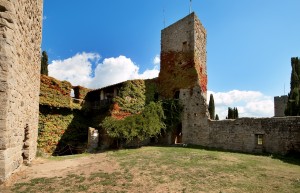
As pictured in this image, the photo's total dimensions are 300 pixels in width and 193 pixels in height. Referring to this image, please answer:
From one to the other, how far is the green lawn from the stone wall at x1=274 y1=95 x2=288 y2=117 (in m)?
34.8

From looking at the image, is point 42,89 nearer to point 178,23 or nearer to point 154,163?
point 154,163

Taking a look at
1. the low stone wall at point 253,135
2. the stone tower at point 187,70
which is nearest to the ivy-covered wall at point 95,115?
the stone tower at point 187,70

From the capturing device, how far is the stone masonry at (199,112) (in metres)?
15.1

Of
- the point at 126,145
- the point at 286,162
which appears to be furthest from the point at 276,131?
the point at 126,145

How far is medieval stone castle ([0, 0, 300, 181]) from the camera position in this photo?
21.6ft

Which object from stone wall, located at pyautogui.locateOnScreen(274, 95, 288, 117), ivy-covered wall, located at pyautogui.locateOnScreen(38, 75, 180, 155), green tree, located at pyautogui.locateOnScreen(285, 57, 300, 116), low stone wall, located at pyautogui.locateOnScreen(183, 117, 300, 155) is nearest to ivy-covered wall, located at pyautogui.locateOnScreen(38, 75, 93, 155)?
ivy-covered wall, located at pyautogui.locateOnScreen(38, 75, 180, 155)

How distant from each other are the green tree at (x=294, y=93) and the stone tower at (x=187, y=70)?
1141cm

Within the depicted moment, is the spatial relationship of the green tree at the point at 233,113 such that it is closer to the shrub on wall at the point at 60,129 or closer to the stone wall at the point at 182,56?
the stone wall at the point at 182,56

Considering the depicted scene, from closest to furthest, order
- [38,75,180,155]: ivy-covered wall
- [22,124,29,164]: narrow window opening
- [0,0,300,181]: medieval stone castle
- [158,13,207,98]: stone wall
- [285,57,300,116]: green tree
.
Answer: [0,0,300,181]: medieval stone castle → [22,124,29,164]: narrow window opening → [38,75,180,155]: ivy-covered wall → [158,13,207,98]: stone wall → [285,57,300,116]: green tree

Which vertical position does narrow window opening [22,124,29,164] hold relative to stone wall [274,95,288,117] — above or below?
below

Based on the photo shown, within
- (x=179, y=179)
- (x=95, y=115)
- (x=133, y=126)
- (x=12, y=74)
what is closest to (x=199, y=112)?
(x=133, y=126)

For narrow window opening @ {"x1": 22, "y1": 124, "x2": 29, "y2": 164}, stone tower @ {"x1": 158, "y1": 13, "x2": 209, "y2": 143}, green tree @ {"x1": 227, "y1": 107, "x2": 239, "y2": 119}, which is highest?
stone tower @ {"x1": 158, "y1": 13, "x2": 209, "y2": 143}

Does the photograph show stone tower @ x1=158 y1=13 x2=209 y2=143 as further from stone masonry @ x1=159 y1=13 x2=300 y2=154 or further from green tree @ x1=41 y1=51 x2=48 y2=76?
green tree @ x1=41 y1=51 x2=48 y2=76

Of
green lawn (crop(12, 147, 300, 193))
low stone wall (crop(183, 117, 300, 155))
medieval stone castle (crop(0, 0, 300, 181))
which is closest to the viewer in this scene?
medieval stone castle (crop(0, 0, 300, 181))
